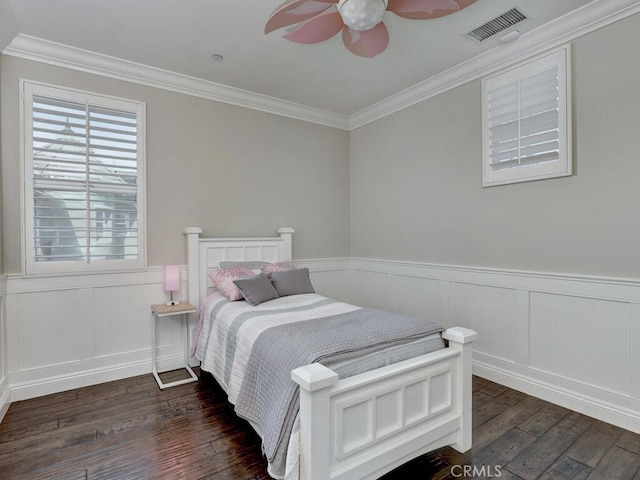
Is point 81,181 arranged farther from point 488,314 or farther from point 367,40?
point 488,314

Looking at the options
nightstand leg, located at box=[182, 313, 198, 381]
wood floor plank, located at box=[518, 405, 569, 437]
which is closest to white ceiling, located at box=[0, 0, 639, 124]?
nightstand leg, located at box=[182, 313, 198, 381]

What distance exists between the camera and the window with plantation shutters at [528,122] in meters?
2.59

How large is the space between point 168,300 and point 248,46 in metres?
2.42

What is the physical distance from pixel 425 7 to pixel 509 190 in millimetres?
1669

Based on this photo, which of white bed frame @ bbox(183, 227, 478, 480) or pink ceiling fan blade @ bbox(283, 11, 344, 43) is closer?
white bed frame @ bbox(183, 227, 478, 480)

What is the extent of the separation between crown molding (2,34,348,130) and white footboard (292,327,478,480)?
3082 millimetres

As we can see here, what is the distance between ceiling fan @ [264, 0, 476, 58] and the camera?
1924mm

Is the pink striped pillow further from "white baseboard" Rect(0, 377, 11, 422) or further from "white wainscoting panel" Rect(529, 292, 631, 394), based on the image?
"white wainscoting panel" Rect(529, 292, 631, 394)

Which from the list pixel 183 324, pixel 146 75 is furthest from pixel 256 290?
pixel 146 75

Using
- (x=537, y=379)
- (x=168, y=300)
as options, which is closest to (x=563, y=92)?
(x=537, y=379)

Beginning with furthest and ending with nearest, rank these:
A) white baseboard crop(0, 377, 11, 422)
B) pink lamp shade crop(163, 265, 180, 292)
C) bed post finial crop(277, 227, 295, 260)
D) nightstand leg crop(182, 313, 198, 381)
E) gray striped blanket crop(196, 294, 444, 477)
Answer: bed post finial crop(277, 227, 295, 260) → nightstand leg crop(182, 313, 198, 381) → pink lamp shade crop(163, 265, 180, 292) → white baseboard crop(0, 377, 11, 422) → gray striped blanket crop(196, 294, 444, 477)

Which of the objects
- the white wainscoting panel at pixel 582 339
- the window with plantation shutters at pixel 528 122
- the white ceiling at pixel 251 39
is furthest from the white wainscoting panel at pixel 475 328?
the white ceiling at pixel 251 39

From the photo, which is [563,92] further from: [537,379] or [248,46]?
[248,46]

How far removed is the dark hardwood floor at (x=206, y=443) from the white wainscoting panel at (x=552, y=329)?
0.51ft
